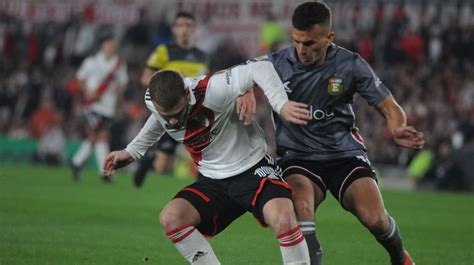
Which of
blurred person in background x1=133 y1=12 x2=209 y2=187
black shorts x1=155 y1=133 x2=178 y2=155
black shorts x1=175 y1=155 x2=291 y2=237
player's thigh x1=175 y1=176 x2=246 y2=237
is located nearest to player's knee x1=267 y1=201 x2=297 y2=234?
black shorts x1=175 y1=155 x2=291 y2=237

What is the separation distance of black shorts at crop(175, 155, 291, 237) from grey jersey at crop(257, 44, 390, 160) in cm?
54

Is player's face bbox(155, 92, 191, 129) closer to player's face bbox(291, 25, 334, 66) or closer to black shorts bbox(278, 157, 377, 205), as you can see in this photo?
player's face bbox(291, 25, 334, 66)

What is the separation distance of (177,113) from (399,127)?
1.57 meters

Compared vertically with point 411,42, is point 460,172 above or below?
below

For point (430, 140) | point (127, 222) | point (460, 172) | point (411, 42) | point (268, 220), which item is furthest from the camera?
point (411, 42)

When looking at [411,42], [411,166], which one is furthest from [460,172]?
[411,42]

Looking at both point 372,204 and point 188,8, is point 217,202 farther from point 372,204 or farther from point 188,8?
point 188,8

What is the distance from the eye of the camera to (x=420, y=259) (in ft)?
31.2

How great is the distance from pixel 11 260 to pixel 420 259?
3.76 metres

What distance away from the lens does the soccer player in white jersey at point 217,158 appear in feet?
22.2

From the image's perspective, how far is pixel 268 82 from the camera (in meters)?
6.89

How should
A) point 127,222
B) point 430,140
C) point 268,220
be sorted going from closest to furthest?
point 268,220 → point 127,222 → point 430,140

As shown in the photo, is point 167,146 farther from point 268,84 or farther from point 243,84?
point 268,84

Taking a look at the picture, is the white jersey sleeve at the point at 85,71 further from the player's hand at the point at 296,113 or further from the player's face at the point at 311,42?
the player's hand at the point at 296,113
